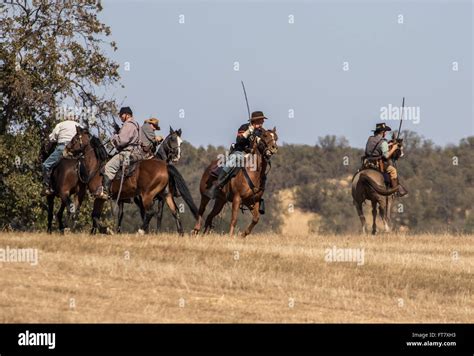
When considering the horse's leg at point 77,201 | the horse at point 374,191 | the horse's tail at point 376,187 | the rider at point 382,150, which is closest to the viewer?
the horse's leg at point 77,201

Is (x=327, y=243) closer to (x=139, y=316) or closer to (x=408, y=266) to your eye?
(x=408, y=266)

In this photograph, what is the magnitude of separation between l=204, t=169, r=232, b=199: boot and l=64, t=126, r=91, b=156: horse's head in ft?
10.9

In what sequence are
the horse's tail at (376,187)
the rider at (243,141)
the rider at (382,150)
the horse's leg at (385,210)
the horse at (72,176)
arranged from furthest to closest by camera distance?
the rider at (382,150)
the horse's leg at (385,210)
the horse's tail at (376,187)
the rider at (243,141)
the horse at (72,176)

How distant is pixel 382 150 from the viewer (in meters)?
33.7

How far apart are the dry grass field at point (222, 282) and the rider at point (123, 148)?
4.93ft

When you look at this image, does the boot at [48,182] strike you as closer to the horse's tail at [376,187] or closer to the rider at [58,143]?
the rider at [58,143]

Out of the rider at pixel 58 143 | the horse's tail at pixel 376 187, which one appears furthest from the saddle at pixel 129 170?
the horse's tail at pixel 376 187

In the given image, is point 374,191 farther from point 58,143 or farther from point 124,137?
point 58,143

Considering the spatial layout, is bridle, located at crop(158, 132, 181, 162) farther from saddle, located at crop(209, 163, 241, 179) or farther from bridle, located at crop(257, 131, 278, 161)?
bridle, located at crop(257, 131, 278, 161)

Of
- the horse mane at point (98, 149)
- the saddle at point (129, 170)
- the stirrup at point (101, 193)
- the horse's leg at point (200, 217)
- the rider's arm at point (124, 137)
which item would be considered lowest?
the horse's leg at point (200, 217)

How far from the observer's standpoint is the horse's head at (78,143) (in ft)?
93.7

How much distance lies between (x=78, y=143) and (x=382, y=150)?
9.15 m
